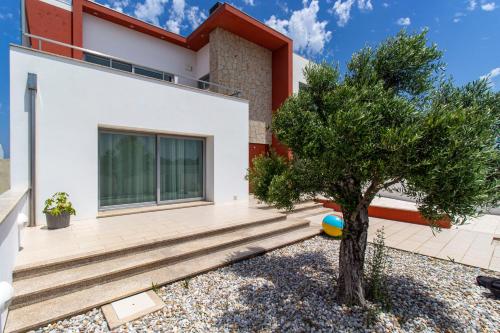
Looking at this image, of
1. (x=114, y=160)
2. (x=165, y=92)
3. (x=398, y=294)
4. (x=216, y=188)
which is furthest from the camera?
(x=216, y=188)

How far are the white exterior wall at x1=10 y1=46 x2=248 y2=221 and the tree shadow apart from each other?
4754mm

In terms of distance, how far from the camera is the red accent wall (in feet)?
27.2

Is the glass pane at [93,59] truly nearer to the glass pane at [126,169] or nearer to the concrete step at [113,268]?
the glass pane at [126,169]

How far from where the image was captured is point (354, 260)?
3.31 metres

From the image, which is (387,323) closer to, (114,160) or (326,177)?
(326,177)

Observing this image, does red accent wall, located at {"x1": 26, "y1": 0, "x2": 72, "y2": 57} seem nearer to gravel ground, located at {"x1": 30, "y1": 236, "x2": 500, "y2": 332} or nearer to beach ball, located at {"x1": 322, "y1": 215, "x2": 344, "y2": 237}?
gravel ground, located at {"x1": 30, "y1": 236, "x2": 500, "y2": 332}

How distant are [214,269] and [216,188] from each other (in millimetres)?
4500

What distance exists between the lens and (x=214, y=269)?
4273mm

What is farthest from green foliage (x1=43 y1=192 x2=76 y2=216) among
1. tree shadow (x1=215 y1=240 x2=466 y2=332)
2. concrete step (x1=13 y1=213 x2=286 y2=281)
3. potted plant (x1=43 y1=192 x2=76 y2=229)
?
tree shadow (x1=215 y1=240 x2=466 y2=332)

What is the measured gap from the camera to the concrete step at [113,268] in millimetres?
3076

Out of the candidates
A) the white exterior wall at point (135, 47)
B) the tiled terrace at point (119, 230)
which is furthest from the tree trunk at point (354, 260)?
the white exterior wall at point (135, 47)

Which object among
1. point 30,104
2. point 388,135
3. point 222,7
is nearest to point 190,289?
point 388,135

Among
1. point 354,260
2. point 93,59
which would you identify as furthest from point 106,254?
point 93,59

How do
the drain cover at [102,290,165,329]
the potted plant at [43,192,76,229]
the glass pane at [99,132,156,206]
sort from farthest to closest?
the glass pane at [99,132,156,206]
the potted plant at [43,192,76,229]
the drain cover at [102,290,165,329]
